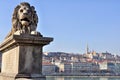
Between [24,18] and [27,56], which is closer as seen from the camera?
[27,56]

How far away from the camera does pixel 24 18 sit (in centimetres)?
662

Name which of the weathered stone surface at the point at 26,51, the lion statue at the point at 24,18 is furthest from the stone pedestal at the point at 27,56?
the lion statue at the point at 24,18

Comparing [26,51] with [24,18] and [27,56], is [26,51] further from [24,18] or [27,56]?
[24,18]

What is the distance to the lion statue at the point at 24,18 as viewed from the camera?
6562mm

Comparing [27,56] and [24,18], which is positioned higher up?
[24,18]

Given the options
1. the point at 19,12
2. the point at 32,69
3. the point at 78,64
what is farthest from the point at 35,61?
the point at 78,64

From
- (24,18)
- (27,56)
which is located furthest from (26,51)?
(24,18)

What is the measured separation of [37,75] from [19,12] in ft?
5.06

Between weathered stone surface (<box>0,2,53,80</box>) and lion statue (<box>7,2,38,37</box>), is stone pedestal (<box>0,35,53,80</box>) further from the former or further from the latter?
Answer: lion statue (<box>7,2,38,37</box>)

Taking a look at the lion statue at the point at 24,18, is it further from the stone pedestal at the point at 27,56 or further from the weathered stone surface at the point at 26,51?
the stone pedestal at the point at 27,56

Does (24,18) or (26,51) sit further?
(24,18)

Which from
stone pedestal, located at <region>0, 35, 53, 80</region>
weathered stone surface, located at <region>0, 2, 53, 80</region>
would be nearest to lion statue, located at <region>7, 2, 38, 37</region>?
weathered stone surface, located at <region>0, 2, 53, 80</region>

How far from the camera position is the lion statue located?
21.5 feet

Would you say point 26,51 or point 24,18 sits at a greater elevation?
point 24,18
